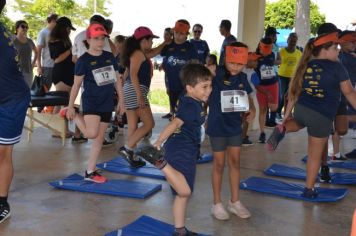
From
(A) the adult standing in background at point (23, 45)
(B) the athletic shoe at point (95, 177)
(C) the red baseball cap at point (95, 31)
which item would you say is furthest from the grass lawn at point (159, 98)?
(C) the red baseball cap at point (95, 31)

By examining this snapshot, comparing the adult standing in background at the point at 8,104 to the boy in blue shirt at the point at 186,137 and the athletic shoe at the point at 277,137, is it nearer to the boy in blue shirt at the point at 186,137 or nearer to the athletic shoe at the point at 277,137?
the boy in blue shirt at the point at 186,137

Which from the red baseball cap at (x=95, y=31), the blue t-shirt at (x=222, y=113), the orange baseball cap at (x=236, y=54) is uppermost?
the red baseball cap at (x=95, y=31)

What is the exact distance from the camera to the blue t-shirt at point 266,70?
7.36 m

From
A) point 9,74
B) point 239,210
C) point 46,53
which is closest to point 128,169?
point 239,210

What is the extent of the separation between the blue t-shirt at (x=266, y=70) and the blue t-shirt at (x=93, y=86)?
9.77 ft

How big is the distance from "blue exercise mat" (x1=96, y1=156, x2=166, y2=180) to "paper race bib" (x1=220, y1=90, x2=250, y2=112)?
1580 millimetres

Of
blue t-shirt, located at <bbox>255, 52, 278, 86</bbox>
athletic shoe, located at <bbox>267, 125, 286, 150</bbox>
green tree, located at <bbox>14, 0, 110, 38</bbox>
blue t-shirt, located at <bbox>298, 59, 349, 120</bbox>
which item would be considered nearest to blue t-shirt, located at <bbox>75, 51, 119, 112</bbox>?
athletic shoe, located at <bbox>267, 125, 286, 150</bbox>

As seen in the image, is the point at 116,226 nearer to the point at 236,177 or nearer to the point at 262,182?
the point at 236,177

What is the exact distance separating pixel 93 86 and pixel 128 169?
3.83 ft

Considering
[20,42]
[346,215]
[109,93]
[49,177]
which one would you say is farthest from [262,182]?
[20,42]

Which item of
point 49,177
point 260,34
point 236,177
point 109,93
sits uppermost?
point 260,34

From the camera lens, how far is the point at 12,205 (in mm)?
4422

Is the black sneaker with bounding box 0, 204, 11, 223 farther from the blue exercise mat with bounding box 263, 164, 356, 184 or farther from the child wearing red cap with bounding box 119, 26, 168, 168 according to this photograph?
the blue exercise mat with bounding box 263, 164, 356, 184

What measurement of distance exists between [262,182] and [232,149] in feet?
4.08
